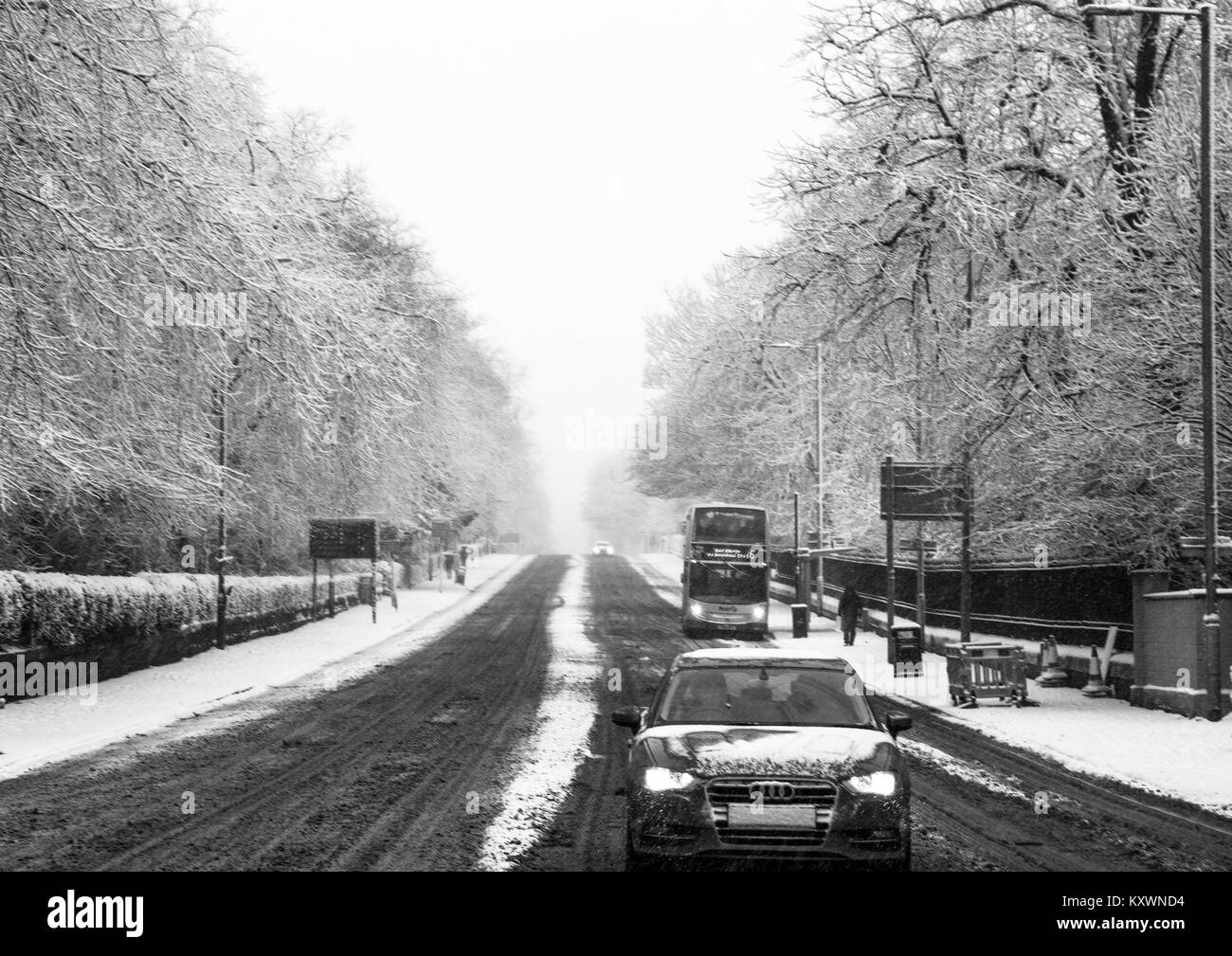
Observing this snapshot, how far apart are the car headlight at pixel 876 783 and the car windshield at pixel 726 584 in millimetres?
30191

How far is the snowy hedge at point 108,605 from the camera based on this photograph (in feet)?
63.4

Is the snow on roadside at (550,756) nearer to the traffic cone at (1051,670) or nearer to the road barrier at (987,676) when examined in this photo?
the road barrier at (987,676)

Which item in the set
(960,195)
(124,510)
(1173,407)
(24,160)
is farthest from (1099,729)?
(124,510)

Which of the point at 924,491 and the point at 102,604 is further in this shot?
the point at 924,491

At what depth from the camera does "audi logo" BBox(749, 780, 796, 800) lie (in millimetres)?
8133

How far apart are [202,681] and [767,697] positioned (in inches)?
680

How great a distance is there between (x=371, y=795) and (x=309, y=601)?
30.5m

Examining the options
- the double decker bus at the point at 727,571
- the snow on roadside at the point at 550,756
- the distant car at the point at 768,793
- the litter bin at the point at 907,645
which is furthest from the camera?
the double decker bus at the point at 727,571

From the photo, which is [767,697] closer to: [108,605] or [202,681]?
[108,605]

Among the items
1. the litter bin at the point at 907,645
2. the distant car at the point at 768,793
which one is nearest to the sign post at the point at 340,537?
the litter bin at the point at 907,645

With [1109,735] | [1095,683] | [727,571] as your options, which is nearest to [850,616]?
[727,571]

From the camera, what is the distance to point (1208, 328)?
53.9ft

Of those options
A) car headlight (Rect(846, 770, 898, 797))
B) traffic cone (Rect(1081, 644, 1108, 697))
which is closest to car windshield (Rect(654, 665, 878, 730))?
car headlight (Rect(846, 770, 898, 797))
